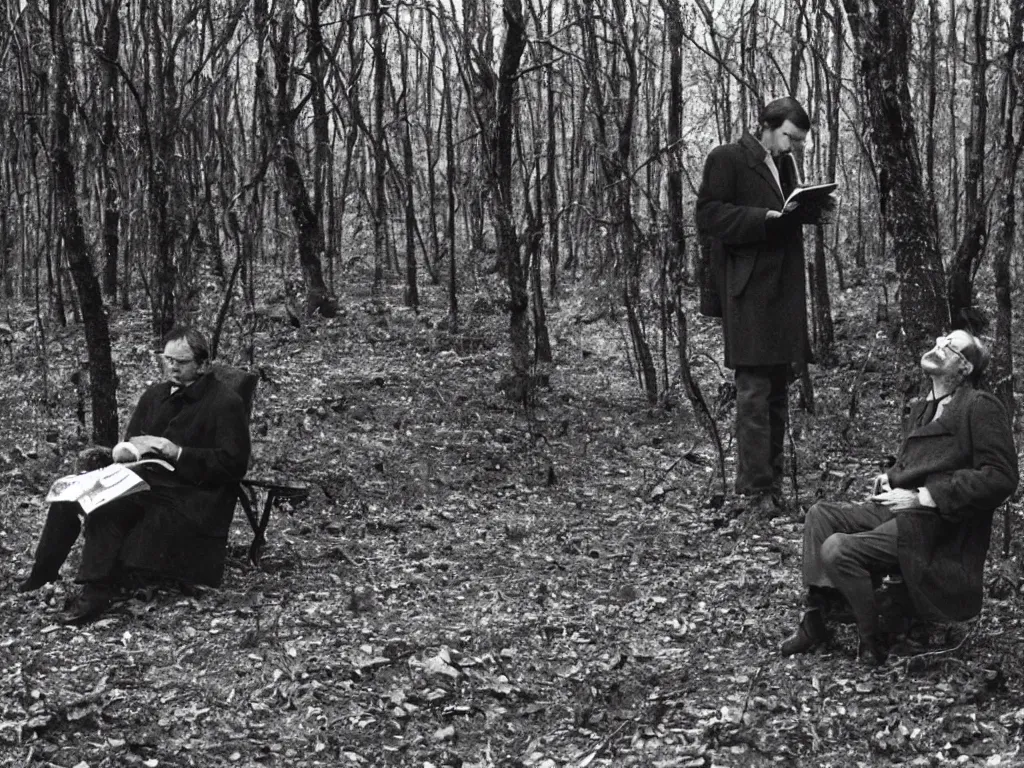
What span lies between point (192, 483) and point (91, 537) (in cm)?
54

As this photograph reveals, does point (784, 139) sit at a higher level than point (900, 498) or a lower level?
higher

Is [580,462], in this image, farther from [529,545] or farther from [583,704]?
[583,704]

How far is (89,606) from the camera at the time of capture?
5137 millimetres

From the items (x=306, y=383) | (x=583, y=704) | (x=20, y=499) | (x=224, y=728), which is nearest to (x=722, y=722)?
(x=583, y=704)

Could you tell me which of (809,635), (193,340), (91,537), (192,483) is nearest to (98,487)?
(91,537)

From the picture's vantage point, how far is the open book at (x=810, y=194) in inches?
227

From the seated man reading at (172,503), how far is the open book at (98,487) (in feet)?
0.36

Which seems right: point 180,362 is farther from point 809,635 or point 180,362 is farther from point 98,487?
point 809,635

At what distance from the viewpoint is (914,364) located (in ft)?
18.2

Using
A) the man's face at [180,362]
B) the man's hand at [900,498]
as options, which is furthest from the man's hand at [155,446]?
the man's hand at [900,498]

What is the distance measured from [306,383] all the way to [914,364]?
6131 mm

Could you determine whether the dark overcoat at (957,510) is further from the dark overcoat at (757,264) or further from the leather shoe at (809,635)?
the dark overcoat at (757,264)

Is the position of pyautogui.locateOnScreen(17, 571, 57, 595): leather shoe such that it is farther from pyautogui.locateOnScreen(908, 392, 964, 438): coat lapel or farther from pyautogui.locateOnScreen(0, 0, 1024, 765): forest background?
pyautogui.locateOnScreen(908, 392, 964, 438): coat lapel

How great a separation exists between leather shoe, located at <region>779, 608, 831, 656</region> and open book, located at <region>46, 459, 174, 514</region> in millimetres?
2953
